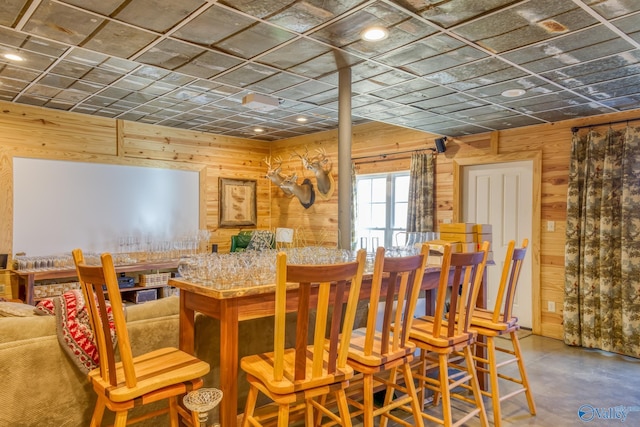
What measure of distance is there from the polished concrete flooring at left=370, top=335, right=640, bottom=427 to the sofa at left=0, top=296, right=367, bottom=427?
66.4 inches

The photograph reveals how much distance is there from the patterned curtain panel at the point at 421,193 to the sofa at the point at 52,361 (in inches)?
148

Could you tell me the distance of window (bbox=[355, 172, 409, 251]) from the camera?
6109mm

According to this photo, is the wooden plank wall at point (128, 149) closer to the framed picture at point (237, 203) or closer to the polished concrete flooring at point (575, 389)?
the framed picture at point (237, 203)

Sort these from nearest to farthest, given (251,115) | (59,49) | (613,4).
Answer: (613,4) → (59,49) → (251,115)

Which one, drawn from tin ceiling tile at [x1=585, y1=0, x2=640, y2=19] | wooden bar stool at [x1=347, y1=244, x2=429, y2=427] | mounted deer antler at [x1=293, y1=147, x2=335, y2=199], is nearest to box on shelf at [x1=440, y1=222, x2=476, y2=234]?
wooden bar stool at [x1=347, y1=244, x2=429, y2=427]

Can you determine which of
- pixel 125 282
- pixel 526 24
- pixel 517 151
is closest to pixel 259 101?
pixel 526 24

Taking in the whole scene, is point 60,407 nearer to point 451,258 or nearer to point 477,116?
point 451,258

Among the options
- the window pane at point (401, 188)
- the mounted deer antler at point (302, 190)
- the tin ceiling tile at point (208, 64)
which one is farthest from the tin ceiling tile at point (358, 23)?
the mounted deer antler at point (302, 190)

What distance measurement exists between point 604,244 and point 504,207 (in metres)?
1.17

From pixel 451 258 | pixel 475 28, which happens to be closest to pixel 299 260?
pixel 451 258

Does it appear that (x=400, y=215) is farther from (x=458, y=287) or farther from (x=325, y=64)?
(x=458, y=287)

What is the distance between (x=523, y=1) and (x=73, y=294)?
276cm

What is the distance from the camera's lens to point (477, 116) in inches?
181

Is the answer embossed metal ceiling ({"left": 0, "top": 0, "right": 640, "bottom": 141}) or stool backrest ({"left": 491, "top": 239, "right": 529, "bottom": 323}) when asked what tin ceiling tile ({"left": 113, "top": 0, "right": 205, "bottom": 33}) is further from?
stool backrest ({"left": 491, "top": 239, "right": 529, "bottom": 323})
